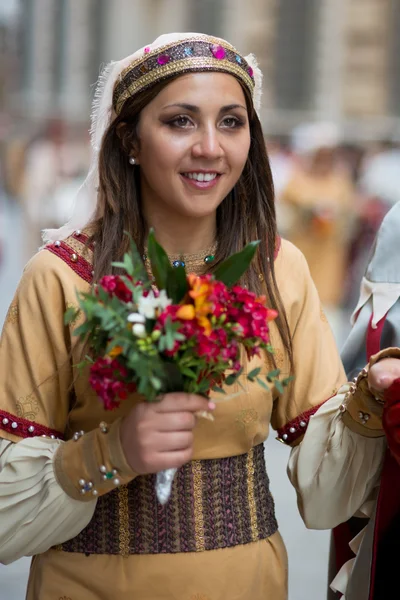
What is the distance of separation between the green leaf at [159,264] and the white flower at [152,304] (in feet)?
0.23

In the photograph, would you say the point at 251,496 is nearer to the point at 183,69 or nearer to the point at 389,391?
the point at 389,391

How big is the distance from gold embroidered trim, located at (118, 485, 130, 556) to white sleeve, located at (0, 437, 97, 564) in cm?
10

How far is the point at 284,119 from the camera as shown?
980 inches

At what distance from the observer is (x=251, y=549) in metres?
2.63

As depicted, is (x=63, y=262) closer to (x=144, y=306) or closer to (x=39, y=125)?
(x=144, y=306)

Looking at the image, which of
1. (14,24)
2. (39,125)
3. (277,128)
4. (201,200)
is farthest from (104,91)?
(14,24)

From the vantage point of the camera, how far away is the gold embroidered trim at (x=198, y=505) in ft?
8.46

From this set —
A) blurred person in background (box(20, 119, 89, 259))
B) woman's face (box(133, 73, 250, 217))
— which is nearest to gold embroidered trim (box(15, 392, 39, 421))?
woman's face (box(133, 73, 250, 217))

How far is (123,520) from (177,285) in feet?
1.99

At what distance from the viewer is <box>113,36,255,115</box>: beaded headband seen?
8.36 ft

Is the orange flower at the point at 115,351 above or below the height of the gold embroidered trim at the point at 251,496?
above

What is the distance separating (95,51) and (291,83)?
8.57 meters

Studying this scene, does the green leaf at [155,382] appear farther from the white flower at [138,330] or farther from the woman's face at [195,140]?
the woman's face at [195,140]

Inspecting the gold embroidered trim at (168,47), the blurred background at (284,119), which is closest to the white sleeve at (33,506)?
the gold embroidered trim at (168,47)
